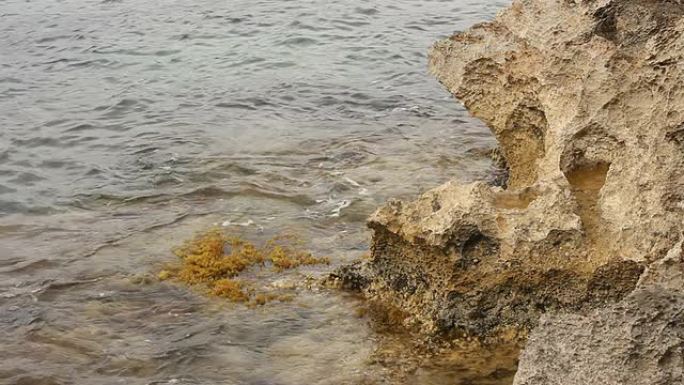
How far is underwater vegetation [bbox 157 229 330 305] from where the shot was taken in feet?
24.0

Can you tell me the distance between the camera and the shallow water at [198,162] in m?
6.62

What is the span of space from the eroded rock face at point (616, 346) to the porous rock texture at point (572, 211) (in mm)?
1751

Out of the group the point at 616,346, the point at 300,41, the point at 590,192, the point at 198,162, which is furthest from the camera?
the point at 300,41

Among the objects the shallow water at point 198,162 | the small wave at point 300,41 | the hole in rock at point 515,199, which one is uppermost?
the hole in rock at point 515,199

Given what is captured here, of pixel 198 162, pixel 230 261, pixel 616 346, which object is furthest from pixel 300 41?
pixel 616 346

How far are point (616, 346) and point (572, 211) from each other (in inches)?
87.0

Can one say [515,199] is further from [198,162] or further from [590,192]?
[198,162]

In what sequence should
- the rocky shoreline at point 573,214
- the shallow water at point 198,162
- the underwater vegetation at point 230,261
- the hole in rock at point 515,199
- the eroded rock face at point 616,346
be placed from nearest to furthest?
the eroded rock face at point 616,346 < the rocky shoreline at point 573,214 < the hole in rock at point 515,199 < the shallow water at point 198,162 < the underwater vegetation at point 230,261

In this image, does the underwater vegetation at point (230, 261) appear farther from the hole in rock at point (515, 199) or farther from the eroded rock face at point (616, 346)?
the eroded rock face at point (616, 346)

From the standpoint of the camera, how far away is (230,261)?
305 inches

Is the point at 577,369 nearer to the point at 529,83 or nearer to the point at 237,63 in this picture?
the point at 529,83

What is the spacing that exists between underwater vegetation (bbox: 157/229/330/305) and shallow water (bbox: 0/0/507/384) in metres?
0.15

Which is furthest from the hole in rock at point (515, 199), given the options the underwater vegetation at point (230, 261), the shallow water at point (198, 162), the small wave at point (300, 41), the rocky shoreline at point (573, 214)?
the small wave at point (300, 41)

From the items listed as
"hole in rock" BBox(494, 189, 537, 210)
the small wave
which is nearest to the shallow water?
the small wave
